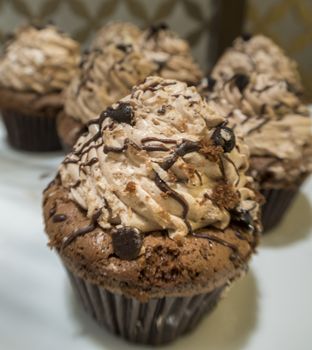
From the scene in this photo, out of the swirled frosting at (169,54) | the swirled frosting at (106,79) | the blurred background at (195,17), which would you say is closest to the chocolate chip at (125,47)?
the swirled frosting at (106,79)

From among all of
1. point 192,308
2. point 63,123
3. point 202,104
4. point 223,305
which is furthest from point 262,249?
point 63,123

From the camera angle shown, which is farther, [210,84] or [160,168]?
[210,84]

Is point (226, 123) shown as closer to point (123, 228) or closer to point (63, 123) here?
point (123, 228)

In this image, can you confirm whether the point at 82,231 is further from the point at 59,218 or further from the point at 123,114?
the point at 123,114

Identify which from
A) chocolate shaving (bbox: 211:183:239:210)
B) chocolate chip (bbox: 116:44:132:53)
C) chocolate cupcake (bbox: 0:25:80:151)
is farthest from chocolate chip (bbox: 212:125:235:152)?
chocolate cupcake (bbox: 0:25:80:151)

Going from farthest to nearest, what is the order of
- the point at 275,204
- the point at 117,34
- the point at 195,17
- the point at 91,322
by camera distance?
the point at 195,17, the point at 117,34, the point at 275,204, the point at 91,322

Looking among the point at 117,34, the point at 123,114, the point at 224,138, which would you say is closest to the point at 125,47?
the point at 117,34
